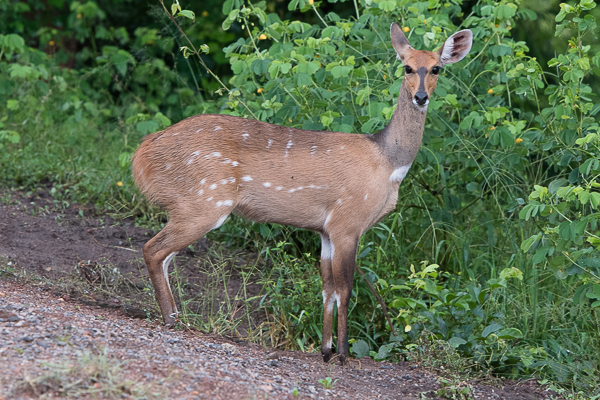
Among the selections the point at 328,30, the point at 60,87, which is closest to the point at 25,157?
the point at 60,87

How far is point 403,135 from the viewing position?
200 inches

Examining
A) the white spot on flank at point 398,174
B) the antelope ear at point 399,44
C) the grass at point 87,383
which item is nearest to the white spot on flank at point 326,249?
the white spot on flank at point 398,174

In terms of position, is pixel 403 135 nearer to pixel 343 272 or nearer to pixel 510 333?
pixel 343 272

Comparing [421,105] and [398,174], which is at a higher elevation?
[421,105]

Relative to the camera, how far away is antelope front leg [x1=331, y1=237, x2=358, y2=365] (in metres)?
4.91

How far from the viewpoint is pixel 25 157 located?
7.54 meters

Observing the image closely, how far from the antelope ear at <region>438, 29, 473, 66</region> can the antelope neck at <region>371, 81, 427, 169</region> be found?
36 centimetres

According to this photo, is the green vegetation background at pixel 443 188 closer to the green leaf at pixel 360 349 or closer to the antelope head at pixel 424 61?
the green leaf at pixel 360 349

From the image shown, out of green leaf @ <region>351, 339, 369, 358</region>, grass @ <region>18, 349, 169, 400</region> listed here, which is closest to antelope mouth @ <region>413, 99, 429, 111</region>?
green leaf @ <region>351, 339, 369, 358</region>

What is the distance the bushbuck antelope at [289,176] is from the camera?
482 centimetres

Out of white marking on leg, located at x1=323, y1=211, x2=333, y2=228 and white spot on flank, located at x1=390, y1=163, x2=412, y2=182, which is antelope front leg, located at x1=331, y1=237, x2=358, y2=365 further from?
white spot on flank, located at x1=390, y1=163, x2=412, y2=182

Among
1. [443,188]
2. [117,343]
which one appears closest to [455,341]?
[443,188]

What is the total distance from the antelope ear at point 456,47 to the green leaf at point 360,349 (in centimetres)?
215

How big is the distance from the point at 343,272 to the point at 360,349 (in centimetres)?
66
